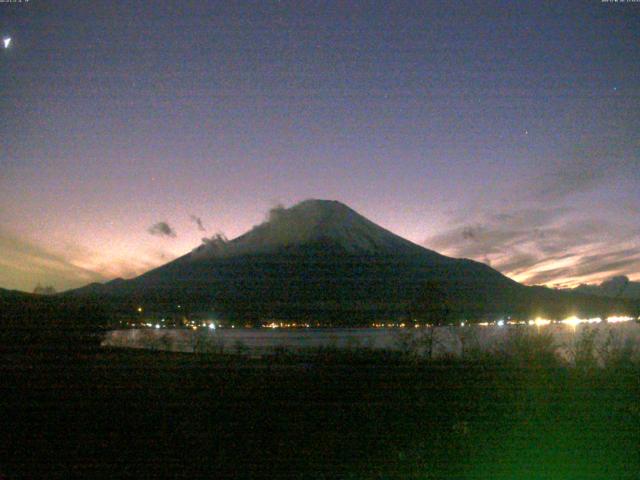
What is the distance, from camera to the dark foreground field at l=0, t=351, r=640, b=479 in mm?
4391

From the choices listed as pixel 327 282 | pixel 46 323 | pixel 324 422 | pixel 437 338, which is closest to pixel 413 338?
pixel 437 338

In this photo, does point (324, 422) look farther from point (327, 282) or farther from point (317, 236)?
point (317, 236)

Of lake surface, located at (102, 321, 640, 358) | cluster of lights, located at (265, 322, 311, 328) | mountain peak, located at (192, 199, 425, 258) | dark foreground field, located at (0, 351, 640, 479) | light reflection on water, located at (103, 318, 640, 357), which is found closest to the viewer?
dark foreground field, located at (0, 351, 640, 479)

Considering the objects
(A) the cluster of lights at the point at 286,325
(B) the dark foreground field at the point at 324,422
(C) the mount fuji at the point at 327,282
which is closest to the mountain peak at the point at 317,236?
(C) the mount fuji at the point at 327,282

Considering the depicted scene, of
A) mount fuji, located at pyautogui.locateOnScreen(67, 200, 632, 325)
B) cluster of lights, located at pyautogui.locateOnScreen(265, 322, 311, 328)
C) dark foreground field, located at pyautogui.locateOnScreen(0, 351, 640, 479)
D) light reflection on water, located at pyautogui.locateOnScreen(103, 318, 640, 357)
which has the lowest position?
dark foreground field, located at pyautogui.locateOnScreen(0, 351, 640, 479)

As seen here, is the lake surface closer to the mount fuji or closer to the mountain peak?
the mount fuji

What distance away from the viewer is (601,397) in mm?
6238

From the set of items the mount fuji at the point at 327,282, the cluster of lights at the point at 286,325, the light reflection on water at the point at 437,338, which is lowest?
the light reflection on water at the point at 437,338

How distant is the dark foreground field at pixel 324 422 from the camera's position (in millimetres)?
4391

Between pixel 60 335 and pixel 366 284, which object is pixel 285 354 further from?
pixel 366 284

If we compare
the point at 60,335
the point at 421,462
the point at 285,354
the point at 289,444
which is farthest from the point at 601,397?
the point at 60,335

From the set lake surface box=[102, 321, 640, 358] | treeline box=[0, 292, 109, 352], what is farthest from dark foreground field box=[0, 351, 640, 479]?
lake surface box=[102, 321, 640, 358]

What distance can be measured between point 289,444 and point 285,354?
6.71 m

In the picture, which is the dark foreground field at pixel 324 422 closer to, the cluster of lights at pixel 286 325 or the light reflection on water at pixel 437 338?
the light reflection on water at pixel 437 338
